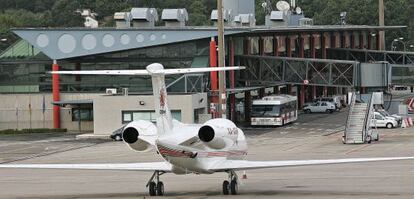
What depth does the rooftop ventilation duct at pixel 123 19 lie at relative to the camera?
96500mm

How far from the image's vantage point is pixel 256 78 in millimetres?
102312

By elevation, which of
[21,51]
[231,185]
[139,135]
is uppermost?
[21,51]

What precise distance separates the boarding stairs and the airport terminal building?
347 inches

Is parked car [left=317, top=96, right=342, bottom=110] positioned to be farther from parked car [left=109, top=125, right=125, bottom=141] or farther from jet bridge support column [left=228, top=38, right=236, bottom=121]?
parked car [left=109, top=125, right=125, bottom=141]

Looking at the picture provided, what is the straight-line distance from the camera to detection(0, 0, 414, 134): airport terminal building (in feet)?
279

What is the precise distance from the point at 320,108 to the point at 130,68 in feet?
79.0

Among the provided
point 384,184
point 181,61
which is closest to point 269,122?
point 181,61

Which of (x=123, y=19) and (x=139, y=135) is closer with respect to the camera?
(x=139, y=135)

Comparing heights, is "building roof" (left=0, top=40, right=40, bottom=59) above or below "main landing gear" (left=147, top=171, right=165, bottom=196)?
above

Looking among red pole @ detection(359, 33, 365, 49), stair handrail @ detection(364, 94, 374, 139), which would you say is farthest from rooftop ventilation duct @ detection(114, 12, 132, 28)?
red pole @ detection(359, 33, 365, 49)

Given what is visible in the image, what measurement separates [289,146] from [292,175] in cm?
2372

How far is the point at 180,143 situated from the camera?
34.4 m

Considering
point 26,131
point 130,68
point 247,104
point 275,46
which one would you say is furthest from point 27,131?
point 275,46

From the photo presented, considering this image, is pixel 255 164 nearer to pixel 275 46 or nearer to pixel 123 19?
pixel 123 19
